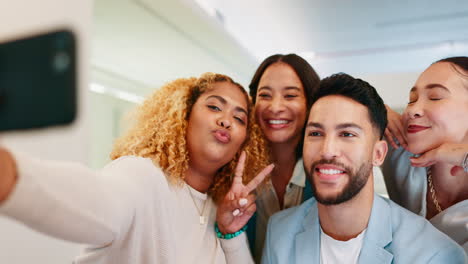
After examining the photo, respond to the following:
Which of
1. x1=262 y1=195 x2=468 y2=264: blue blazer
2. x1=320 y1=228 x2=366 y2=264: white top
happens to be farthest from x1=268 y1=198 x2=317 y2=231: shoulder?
x1=320 y1=228 x2=366 y2=264: white top

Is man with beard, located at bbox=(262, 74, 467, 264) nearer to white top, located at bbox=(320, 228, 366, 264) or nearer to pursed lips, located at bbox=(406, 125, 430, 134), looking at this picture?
white top, located at bbox=(320, 228, 366, 264)

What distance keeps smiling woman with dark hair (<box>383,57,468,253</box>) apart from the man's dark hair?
19 centimetres

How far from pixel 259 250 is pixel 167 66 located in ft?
8.73

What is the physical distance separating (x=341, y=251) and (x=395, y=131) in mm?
586

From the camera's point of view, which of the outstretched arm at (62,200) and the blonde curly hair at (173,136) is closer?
the outstretched arm at (62,200)

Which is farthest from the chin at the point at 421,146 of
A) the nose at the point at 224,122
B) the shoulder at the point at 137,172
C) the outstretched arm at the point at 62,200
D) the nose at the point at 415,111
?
the outstretched arm at the point at 62,200

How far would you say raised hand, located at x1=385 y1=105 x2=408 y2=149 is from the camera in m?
1.57

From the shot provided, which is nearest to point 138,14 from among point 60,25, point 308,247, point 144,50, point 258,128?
point 144,50

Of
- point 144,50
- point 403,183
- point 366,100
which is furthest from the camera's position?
point 144,50

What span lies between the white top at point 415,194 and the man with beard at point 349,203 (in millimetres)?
158

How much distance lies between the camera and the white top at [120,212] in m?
0.58

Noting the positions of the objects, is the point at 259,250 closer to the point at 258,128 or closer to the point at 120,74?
the point at 258,128

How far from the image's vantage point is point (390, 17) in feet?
12.5

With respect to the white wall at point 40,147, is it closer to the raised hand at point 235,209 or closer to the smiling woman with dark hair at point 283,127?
the raised hand at point 235,209
